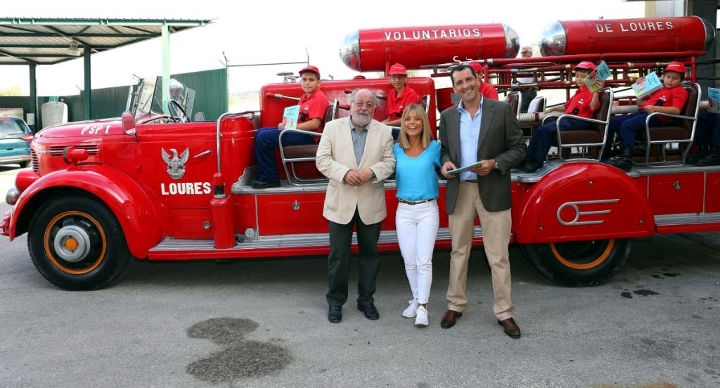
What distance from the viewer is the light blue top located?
4.14 metres

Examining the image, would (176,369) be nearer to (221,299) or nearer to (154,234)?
(221,299)

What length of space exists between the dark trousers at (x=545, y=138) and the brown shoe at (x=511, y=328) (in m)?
1.62

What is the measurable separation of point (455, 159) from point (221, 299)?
2.30 meters

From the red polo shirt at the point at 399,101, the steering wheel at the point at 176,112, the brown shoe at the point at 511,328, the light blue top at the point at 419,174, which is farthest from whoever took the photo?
the steering wheel at the point at 176,112

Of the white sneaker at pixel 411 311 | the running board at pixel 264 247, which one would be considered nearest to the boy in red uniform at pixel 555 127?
the running board at pixel 264 247

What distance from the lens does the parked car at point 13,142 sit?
1571 cm

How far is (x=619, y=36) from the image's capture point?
21.1 feet

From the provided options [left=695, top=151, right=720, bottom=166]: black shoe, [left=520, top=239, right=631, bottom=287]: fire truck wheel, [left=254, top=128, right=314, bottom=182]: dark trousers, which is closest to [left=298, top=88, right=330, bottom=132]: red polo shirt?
[left=254, top=128, right=314, bottom=182]: dark trousers

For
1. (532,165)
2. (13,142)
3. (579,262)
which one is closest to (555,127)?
(532,165)

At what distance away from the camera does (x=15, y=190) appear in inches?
217

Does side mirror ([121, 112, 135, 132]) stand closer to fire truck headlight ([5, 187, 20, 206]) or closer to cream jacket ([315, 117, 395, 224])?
fire truck headlight ([5, 187, 20, 206])

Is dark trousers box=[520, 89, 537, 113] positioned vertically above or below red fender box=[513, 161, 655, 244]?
above

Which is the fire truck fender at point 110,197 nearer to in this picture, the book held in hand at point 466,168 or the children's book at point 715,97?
the book held in hand at point 466,168

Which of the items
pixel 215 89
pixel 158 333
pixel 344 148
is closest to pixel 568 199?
pixel 344 148
